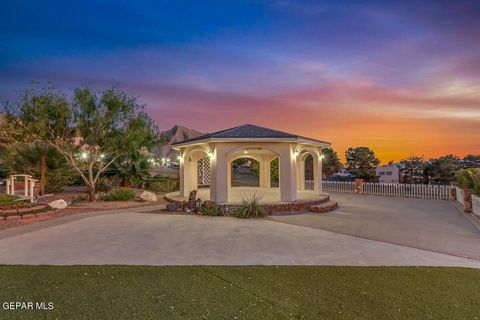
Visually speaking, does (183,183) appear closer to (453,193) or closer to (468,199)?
(468,199)

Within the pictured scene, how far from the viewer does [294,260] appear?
5.10 meters

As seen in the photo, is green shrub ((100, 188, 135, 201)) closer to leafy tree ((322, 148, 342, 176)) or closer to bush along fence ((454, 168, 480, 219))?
bush along fence ((454, 168, 480, 219))

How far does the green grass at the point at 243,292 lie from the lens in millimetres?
3072

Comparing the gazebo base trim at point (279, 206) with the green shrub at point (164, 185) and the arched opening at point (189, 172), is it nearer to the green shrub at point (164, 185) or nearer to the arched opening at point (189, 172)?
the arched opening at point (189, 172)

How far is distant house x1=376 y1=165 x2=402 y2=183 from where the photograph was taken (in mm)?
25389

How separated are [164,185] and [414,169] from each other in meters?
25.9

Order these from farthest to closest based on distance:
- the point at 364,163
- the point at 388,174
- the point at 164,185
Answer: the point at 364,163 → the point at 388,174 → the point at 164,185

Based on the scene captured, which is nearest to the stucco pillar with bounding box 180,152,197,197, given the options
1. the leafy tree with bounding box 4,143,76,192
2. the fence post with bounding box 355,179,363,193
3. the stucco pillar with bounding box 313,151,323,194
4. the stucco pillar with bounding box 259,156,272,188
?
the stucco pillar with bounding box 259,156,272,188

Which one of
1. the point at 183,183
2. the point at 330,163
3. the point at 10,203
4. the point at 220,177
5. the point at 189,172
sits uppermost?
the point at 330,163

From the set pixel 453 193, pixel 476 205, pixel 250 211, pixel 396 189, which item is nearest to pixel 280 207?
pixel 250 211

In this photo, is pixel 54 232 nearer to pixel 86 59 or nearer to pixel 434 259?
pixel 434 259

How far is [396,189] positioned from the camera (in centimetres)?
1655

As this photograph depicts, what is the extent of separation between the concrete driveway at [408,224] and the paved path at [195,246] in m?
0.70

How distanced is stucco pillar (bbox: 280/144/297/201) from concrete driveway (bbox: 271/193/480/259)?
1.51m
